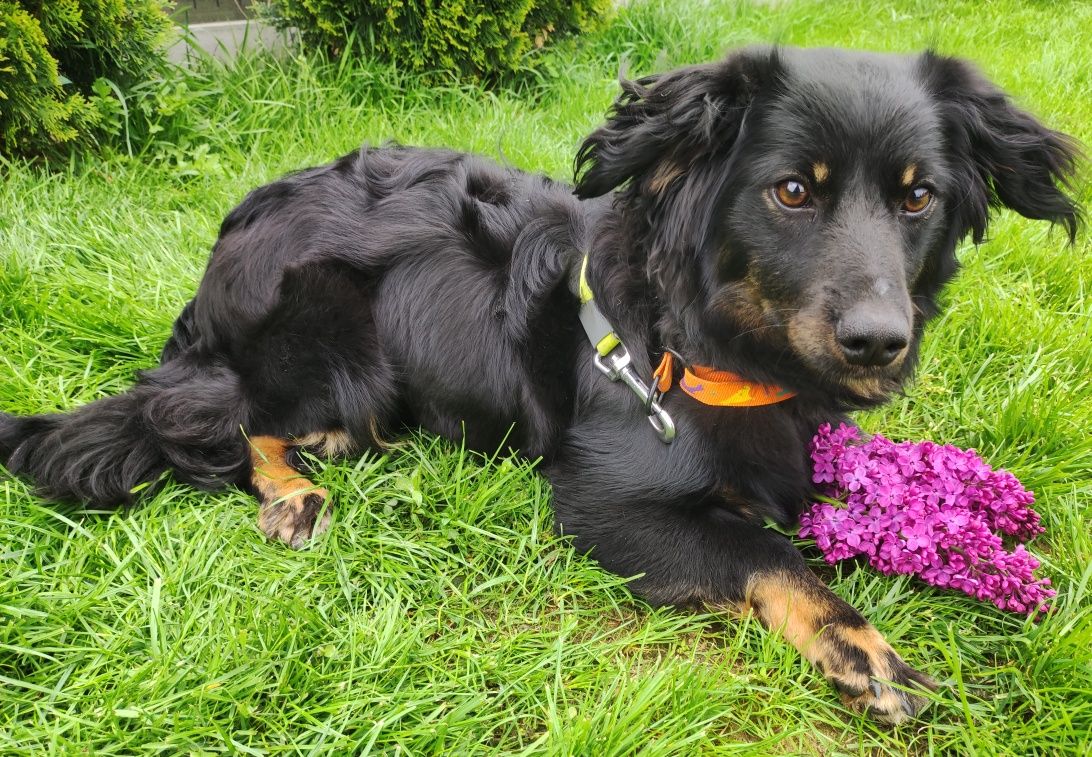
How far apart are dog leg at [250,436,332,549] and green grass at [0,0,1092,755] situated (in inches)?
2.7

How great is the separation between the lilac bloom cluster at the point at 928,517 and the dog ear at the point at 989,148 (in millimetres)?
640

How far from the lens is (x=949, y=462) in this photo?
6.96ft

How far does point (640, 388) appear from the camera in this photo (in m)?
2.06

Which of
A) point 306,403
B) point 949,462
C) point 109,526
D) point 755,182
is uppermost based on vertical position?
point 755,182

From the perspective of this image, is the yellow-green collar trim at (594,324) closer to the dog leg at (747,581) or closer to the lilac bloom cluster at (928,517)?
the dog leg at (747,581)

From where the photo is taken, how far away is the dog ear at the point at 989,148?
1.97m

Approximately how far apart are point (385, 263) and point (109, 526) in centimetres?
109

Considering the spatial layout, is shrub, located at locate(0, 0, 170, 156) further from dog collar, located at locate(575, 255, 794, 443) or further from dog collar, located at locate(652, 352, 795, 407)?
dog collar, located at locate(652, 352, 795, 407)

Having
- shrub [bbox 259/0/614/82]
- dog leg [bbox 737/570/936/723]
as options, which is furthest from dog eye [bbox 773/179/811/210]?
shrub [bbox 259/0/614/82]

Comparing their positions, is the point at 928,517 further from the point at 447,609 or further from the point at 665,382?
the point at 447,609

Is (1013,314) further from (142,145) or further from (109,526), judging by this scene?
(142,145)

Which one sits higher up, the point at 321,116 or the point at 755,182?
the point at 755,182

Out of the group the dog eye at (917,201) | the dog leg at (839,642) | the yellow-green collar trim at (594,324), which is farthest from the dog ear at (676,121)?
the dog leg at (839,642)

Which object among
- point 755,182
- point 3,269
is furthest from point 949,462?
point 3,269
